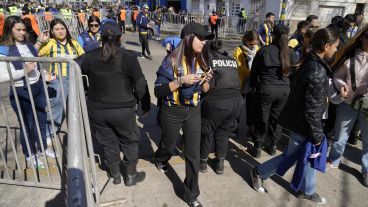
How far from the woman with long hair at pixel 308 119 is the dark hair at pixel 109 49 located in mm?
1857

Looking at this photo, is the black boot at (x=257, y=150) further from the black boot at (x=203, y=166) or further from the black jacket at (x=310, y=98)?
the black jacket at (x=310, y=98)

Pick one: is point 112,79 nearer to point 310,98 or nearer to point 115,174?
point 115,174

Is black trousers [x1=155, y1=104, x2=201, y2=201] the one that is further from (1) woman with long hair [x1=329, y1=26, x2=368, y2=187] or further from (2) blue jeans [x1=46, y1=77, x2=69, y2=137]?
(1) woman with long hair [x1=329, y1=26, x2=368, y2=187]

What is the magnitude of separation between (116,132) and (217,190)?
4.50 feet

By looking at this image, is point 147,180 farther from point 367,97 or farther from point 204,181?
point 367,97

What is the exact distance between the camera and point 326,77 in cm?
281

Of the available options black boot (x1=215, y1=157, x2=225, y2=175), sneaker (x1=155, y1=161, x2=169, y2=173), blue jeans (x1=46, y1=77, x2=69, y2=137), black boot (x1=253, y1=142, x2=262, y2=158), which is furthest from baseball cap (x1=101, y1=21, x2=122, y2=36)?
black boot (x1=253, y1=142, x2=262, y2=158)

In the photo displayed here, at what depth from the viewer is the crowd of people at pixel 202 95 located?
2865 millimetres

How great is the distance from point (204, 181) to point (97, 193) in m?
1.29

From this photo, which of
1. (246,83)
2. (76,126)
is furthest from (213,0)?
(76,126)

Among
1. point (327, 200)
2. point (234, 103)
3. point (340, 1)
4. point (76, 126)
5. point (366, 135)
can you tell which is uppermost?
point (340, 1)

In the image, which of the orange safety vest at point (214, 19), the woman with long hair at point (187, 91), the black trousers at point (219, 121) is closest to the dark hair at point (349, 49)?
the black trousers at point (219, 121)

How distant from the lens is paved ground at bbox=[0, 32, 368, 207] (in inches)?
127

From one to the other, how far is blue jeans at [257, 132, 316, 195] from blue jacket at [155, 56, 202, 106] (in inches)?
43.9
